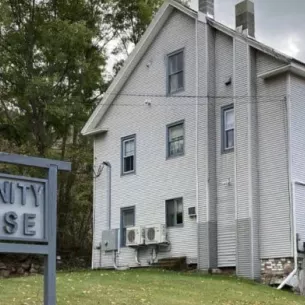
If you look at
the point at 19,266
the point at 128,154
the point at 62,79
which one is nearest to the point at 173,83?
the point at 128,154

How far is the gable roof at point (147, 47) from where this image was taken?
18562 mm

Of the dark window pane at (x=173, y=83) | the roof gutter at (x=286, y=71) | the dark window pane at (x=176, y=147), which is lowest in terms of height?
the dark window pane at (x=176, y=147)

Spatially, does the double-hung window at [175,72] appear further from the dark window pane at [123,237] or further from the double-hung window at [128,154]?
the dark window pane at [123,237]

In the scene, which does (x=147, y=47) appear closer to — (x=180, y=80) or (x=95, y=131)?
(x=180, y=80)

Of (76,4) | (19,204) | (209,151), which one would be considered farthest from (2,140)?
(19,204)

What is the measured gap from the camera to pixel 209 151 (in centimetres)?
2014

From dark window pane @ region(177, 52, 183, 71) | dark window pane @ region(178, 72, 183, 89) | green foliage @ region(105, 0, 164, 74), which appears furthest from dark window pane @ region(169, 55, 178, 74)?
green foliage @ region(105, 0, 164, 74)

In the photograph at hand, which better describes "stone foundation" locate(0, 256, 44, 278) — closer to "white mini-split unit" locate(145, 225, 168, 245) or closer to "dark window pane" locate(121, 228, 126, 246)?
"dark window pane" locate(121, 228, 126, 246)

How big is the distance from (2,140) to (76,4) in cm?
719

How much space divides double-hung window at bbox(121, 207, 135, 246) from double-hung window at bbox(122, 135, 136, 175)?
1324 mm

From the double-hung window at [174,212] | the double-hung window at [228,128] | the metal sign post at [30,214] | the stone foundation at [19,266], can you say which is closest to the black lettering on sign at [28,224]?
the metal sign post at [30,214]

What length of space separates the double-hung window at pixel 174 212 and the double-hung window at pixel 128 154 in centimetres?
230

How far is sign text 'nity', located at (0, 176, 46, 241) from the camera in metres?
7.19

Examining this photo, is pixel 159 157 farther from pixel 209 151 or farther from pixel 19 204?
pixel 19 204
